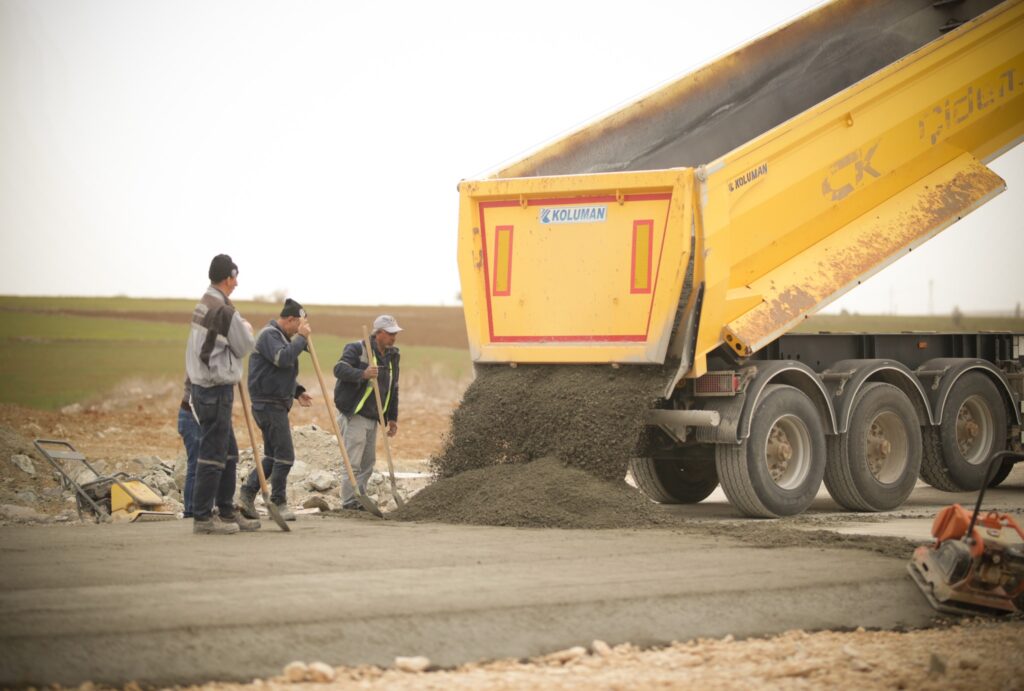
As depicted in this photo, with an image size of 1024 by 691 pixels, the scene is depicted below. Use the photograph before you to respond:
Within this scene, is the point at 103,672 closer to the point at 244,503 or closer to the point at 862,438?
the point at 244,503

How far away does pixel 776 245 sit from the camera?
37.4ft

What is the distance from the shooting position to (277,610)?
627 cm

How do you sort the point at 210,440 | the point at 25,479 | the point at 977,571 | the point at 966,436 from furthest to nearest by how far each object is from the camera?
the point at 25,479 < the point at 966,436 < the point at 210,440 < the point at 977,571

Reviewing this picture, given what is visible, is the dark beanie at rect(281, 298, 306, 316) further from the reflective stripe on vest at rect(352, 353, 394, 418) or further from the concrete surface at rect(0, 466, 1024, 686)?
the concrete surface at rect(0, 466, 1024, 686)

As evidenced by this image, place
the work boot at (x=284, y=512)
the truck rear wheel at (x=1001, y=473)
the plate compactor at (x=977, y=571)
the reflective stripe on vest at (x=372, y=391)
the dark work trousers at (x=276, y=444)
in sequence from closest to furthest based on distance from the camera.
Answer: the plate compactor at (x=977, y=571), the dark work trousers at (x=276, y=444), the work boot at (x=284, y=512), the reflective stripe on vest at (x=372, y=391), the truck rear wheel at (x=1001, y=473)

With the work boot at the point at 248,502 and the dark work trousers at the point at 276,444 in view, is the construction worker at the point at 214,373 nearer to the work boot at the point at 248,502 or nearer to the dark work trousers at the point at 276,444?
the work boot at the point at 248,502

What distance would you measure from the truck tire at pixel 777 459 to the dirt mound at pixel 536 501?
1014 millimetres

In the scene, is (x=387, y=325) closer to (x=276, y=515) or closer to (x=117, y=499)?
(x=276, y=515)

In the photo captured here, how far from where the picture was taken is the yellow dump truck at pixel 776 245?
A: 35.5 ft

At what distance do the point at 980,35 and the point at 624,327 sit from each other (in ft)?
15.9

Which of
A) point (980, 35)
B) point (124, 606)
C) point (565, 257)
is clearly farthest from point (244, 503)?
point (980, 35)

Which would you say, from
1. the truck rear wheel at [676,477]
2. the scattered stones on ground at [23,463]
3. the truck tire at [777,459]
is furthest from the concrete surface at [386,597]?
the scattered stones on ground at [23,463]

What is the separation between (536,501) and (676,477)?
366 cm

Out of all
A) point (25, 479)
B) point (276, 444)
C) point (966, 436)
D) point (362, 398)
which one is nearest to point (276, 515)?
point (276, 444)
